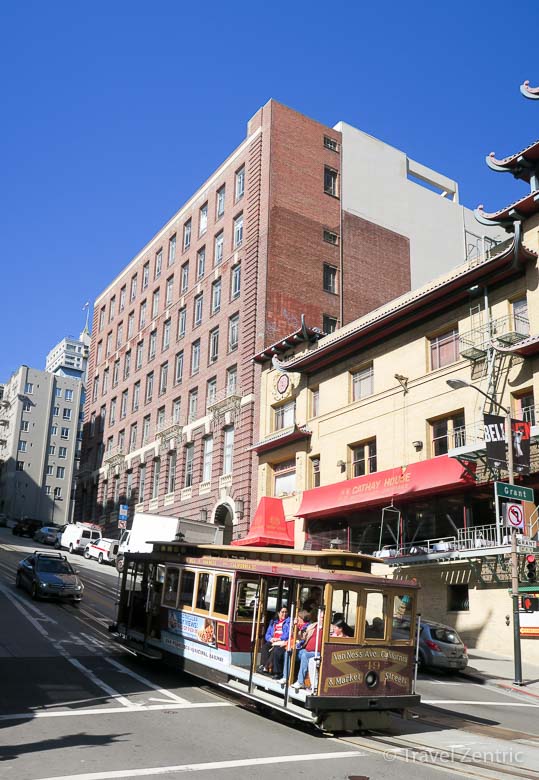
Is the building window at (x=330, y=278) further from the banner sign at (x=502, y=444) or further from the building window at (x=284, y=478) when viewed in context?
the banner sign at (x=502, y=444)

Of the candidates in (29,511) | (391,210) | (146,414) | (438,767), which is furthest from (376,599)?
(29,511)

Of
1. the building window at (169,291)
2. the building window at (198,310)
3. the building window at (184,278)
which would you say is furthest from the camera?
the building window at (169,291)

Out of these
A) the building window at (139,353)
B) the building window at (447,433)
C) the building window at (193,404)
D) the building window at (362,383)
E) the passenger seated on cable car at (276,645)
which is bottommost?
the passenger seated on cable car at (276,645)

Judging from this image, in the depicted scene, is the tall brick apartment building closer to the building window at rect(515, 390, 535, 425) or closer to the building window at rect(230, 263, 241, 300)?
the building window at rect(230, 263, 241, 300)

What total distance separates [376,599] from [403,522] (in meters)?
19.9

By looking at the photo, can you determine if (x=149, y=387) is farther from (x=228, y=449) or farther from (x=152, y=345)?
(x=228, y=449)

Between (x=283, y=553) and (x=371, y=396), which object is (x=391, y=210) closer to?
(x=371, y=396)

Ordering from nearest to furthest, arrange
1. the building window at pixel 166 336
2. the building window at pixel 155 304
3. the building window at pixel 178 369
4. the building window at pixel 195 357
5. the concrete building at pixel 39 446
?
the building window at pixel 195 357, the building window at pixel 178 369, the building window at pixel 166 336, the building window at pixel 155 304, the concrete building at pixel 39 446

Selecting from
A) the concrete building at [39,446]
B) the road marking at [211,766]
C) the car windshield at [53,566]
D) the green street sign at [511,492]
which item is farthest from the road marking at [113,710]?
the concrete building at [39,446]

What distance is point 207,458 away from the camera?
49.8 metres

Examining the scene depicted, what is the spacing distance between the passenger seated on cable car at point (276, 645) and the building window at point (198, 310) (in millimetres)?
41182

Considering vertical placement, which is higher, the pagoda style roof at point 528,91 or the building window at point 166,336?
the pagoda style roof at point 528,91

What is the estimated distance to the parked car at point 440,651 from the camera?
22.6 m

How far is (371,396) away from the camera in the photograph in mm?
35844
